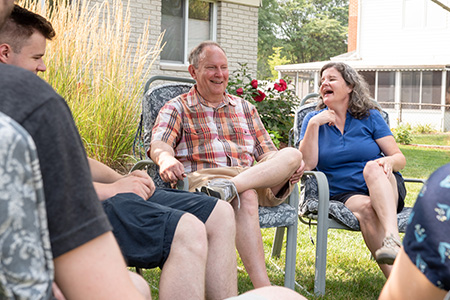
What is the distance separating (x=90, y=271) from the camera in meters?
0.75

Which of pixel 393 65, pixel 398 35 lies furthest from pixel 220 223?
pixel 398 35

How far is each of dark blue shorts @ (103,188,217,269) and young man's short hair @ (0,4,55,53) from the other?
788mm

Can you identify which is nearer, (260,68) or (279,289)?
(279,289)

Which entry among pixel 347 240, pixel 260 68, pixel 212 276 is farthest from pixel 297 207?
pixel 260 68

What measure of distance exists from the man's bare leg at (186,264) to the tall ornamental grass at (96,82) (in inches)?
130

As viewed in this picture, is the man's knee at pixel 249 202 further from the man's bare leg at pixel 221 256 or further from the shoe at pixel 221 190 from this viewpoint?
the man's bare leg at pixel 221 256

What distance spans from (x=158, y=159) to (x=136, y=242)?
3.53 ft

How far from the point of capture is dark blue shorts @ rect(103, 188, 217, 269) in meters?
1.92

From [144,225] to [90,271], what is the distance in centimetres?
128

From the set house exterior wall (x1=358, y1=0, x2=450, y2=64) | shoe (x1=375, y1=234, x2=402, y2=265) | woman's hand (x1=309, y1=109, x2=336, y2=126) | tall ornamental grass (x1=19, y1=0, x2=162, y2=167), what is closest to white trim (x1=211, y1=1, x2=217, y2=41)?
tall ornamental grass (x1=19, y1=0, x2=162, y2=167)

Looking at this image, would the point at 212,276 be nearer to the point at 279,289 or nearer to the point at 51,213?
the point at 279,289

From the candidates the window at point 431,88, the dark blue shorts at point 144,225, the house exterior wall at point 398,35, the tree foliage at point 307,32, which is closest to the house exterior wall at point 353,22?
the house exterior wall at point 398,35

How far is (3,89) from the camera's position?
740 millimetres

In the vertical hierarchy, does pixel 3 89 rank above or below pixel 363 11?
Result: below
